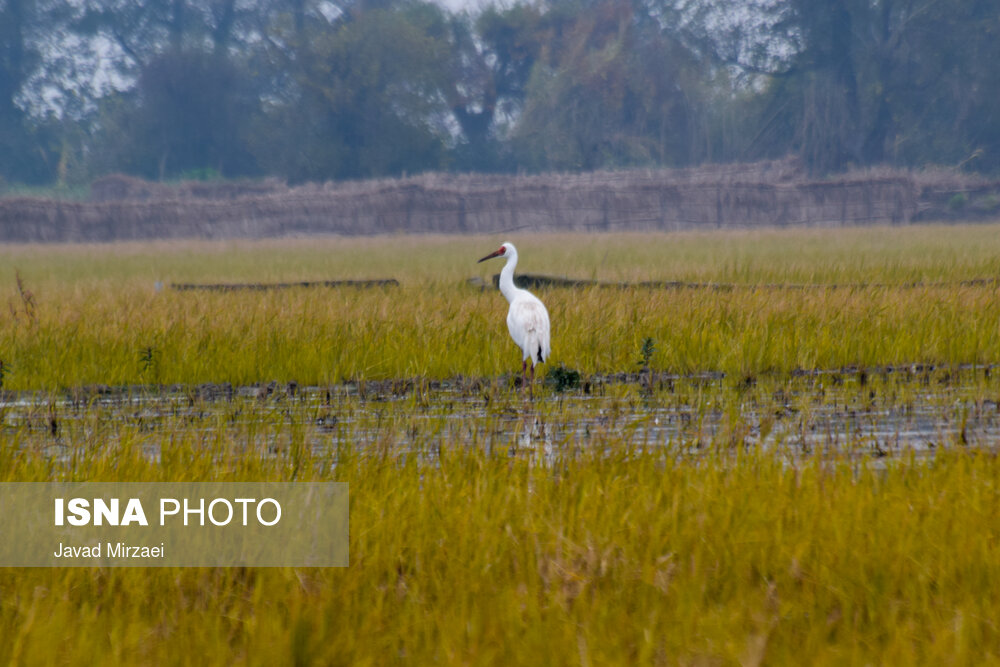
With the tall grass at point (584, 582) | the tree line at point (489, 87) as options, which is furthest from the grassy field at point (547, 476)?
the tree line at point (489, 87)

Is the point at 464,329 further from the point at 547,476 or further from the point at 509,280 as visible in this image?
the point at 547,476

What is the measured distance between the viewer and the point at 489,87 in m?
45.6

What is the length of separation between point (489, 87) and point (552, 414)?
134 feet

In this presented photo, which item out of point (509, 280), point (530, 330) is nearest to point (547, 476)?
point (530, 330)

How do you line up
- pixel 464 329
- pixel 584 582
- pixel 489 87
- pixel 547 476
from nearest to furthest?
1. pixel 584 582
2. pixel 547 476
3. pixel 464 329
4. pixel 489 87

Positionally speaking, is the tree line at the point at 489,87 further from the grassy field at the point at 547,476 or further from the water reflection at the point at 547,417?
the water reflection at the point at 547,417

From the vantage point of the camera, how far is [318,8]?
46531 mm

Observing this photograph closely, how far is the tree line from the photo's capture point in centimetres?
4125

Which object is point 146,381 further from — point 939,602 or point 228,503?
point 939,602

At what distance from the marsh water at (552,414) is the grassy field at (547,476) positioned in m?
0.04

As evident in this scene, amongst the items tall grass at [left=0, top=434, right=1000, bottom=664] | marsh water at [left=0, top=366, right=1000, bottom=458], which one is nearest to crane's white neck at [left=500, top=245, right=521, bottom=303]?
marsh water at [left=0, top=366, right=1000, bottom=458]

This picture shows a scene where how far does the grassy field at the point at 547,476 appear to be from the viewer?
2.97 meters

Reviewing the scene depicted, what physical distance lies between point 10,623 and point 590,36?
44.1 meters

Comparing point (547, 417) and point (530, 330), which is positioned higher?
point (530, 330)
